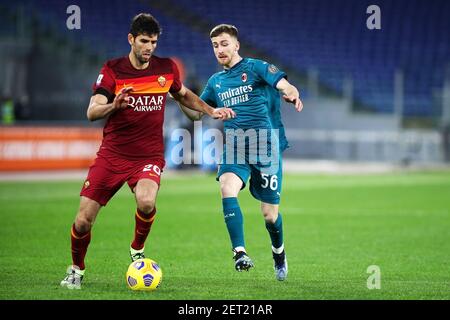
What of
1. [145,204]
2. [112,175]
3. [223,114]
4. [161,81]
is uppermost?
[161,81]

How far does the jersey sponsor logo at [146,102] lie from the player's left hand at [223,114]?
0.55 metres

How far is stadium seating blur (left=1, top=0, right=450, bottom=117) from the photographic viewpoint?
108 feet

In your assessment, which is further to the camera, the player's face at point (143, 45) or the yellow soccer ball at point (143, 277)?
the player's face at point (143, 45)

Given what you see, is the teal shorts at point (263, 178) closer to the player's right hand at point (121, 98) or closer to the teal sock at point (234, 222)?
the teal sock at point (234, 222)

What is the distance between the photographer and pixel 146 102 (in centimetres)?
819

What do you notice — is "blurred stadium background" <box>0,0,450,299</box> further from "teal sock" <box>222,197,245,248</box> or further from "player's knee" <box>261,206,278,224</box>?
"player's knee" <box>261,206,278,224</box>

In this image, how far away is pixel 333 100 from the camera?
32594 millimetres

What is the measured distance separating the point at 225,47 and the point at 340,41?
89.0 ft

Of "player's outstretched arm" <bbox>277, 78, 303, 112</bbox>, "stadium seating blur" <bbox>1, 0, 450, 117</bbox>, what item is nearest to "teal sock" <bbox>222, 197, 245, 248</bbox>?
"player's outstretched arm" <bbox>277, 78, 303, 112</bbox>

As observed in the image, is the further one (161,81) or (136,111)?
(161,81)

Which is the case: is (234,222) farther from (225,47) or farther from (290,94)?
(225,47)

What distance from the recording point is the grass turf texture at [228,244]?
7.98 meters

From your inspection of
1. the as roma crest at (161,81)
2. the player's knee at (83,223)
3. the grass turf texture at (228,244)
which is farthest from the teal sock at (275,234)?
the player's knee at (83,223)

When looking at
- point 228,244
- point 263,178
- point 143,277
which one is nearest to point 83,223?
point 143,277
